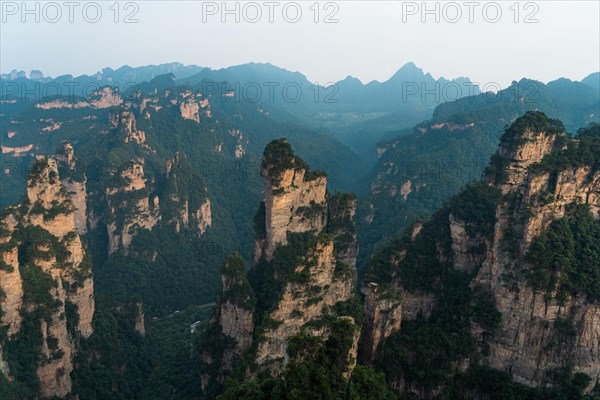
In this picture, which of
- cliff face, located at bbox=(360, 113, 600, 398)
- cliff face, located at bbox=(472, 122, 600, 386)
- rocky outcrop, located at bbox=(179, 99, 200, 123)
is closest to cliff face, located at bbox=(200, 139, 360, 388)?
cliff face, located at bbox=(360, 113, 600, 398)

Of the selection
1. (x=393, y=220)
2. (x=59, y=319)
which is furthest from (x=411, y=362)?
(x=393, y=220)

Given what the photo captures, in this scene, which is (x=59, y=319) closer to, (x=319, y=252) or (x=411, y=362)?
(x=319, y=252)

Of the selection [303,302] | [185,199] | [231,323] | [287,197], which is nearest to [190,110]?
[185,199]

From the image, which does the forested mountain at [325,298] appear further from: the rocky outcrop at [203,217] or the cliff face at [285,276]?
the rocky outcrop at [203,217]

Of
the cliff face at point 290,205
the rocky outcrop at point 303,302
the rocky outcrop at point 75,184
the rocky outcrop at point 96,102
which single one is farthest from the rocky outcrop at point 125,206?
the rocky outcrop at point 96,102

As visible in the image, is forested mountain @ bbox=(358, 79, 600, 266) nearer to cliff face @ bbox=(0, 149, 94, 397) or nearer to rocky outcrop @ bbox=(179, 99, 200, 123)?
cliff face @ bbox=(0, 149, 94, 397)

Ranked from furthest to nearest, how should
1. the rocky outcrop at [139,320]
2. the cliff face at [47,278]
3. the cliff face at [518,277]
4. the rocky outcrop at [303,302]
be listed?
the rocky outcrop at [139,320], the cliff face at [47,278], the rocky outcrop at [303,302], the cliff face at [518,277]
